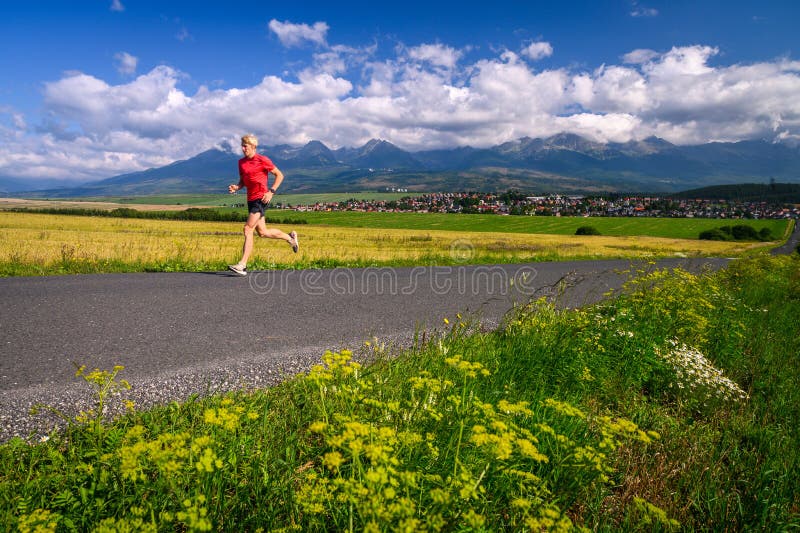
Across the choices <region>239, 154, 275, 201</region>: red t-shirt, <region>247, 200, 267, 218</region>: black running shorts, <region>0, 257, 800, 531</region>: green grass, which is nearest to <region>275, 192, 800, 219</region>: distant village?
<region>239, 154, 275, 201</region>: red t-shirt

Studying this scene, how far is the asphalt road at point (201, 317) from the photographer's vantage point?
3635 mm

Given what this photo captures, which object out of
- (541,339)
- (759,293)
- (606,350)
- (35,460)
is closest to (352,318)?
(541,339)

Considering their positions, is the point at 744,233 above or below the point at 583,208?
below

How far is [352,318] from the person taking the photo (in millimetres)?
5621

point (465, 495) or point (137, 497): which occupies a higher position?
point (465, 495)

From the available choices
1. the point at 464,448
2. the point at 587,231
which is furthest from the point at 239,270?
the point at 587,231

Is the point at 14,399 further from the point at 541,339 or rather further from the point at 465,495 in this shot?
the point at 541,339

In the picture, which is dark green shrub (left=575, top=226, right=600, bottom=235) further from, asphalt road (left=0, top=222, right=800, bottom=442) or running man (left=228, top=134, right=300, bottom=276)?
running man (left=228, top=134, right=300, bottom=276)

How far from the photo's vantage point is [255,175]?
27.4 ft

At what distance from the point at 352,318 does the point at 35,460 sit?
12.2 ft

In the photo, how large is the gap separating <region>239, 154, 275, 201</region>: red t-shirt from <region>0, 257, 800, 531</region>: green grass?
5574mm

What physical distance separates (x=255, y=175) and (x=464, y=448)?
7529 mm

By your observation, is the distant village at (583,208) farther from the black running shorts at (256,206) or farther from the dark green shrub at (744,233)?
the black running shorts at (256,206)

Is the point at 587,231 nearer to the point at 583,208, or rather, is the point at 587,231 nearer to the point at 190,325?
the point at 583,208
